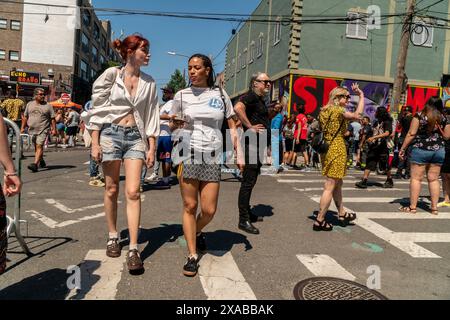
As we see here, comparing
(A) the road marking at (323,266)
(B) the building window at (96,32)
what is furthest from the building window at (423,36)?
(B) the building window at (96,32)

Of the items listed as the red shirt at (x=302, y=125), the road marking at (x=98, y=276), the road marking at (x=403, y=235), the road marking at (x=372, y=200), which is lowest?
the road marking at (x=98, y=276)

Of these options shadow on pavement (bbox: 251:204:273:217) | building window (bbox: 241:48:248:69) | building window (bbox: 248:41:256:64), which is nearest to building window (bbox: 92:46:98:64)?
building window (bbox: 241:48:248:69)

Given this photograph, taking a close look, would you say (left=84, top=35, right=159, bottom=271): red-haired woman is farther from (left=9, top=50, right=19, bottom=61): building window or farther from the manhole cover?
(left=9, top=50, right=19, bottom=61): building window

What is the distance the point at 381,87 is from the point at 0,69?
131 feet

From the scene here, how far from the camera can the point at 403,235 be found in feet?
17.4

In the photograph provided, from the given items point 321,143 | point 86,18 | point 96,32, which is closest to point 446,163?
point 321,143

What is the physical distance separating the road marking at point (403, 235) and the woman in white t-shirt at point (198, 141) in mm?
2589

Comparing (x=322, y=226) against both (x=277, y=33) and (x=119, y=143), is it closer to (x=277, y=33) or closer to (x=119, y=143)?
(x=119, y=143)

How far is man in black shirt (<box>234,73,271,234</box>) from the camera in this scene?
513 centimetres

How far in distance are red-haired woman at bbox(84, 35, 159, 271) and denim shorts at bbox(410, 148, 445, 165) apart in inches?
180

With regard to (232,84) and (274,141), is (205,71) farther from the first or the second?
(232,84)

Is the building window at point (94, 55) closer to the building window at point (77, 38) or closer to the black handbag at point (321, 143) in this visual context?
the building window at point (77, 38)

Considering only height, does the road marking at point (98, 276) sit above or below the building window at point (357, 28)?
below

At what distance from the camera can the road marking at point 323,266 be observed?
376 cm
